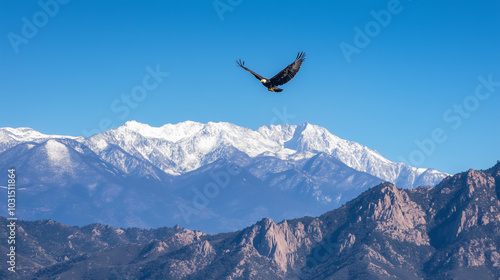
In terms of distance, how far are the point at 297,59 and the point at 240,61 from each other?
10177 millimetres

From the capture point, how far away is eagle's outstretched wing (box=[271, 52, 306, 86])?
136875 millimetres

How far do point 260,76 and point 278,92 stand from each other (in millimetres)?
4351

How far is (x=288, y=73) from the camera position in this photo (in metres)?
138

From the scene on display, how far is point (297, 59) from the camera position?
449 ft

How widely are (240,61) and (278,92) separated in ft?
27.6

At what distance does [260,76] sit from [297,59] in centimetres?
730

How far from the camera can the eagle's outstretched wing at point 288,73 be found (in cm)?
13688

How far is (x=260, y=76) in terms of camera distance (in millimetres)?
141125

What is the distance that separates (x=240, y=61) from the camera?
142m

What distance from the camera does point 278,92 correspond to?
139000 millimetres
